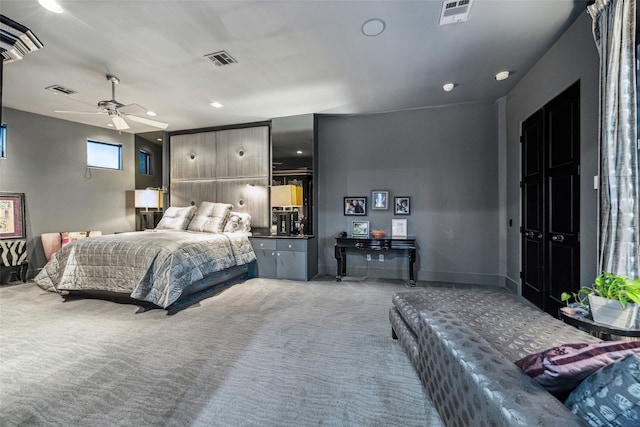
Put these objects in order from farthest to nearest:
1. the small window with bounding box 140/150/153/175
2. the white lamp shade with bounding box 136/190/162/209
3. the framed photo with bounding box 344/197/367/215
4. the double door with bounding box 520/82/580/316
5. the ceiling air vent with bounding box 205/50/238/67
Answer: the small window with bounding box 140/150/153/175 → the white lamp shade with bounding box 136/190/162/209 → the framed photo with bounding box 344/197/367/215 → the ceiling air vent with bounding box 205/50/238/67 → the double door with bounding box 520/82/580/316

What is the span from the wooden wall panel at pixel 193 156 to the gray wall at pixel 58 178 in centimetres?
129

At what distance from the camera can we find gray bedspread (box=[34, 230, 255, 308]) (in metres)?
2.91

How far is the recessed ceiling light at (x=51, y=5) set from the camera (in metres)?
2.06

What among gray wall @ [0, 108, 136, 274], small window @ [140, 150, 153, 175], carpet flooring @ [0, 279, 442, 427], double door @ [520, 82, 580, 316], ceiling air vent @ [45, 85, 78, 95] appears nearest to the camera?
carpet flooring @ [0, 279, 442, 427]

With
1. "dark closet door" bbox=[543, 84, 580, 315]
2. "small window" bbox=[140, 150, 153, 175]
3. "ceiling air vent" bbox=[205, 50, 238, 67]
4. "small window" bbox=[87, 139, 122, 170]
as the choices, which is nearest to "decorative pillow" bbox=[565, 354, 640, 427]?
"dark closet door" bbox=[543, 84, 580, 315]

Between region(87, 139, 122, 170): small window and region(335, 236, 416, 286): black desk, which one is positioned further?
region(87, 139, 122, 170): small window

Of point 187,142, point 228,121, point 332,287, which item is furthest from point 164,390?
point 187,142

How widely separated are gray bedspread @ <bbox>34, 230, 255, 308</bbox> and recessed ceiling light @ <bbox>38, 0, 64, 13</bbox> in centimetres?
226

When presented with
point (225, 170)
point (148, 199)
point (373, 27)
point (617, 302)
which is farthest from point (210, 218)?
point (617, 302)

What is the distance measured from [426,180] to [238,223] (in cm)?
331

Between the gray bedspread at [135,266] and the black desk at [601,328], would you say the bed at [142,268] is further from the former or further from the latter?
the black desk at [601,328]

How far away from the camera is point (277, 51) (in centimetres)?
271

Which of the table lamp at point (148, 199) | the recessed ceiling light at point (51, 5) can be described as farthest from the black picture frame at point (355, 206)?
the table lamp at point (148, 199)

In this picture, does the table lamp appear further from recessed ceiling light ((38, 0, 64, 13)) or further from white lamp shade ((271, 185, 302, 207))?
recessed ceiling light ((38, 0, 64, 13))
